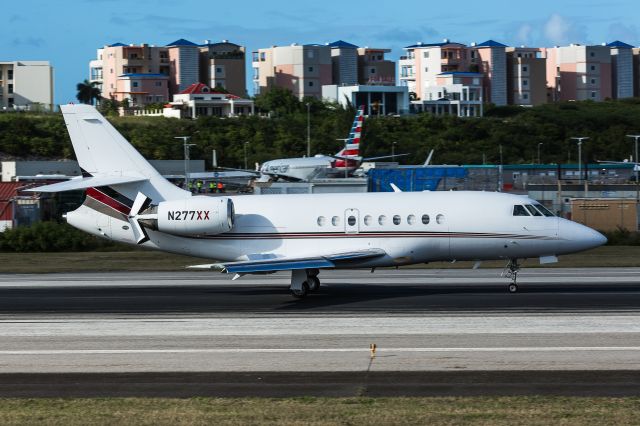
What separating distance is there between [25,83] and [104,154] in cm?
15252

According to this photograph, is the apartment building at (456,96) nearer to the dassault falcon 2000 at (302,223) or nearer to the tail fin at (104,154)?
the tail fin at (104,154)

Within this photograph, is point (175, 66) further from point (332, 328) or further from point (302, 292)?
point (332, 328)

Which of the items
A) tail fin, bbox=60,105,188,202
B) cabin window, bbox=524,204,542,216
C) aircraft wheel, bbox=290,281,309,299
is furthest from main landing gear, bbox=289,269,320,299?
cabin window, bbox=524,204,542,216

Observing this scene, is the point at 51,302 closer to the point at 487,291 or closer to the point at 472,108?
the point at 487,291

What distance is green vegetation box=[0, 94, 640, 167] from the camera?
124 m

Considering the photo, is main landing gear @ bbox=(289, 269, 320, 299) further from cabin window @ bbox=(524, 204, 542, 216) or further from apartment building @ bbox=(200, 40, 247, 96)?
apartment building @ bbox=(200, 40, 247, 96)

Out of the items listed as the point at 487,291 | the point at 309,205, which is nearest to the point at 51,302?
the point at 309,205

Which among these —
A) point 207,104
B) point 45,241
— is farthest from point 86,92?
point 45,241

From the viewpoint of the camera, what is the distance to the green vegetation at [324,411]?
46.3 ft

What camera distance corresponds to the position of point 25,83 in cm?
17600

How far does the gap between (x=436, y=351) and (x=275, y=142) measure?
115 metres

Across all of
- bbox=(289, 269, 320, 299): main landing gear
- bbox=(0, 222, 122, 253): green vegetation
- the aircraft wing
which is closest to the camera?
the aircraft wing

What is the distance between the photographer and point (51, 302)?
95.4 feet

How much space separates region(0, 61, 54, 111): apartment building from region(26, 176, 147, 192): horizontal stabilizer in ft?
488
